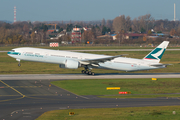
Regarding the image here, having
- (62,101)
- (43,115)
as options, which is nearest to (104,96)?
(62,101)

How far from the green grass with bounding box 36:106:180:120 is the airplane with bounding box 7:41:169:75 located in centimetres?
2224

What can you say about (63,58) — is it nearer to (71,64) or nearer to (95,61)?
(71,64)

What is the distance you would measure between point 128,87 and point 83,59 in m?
13.6

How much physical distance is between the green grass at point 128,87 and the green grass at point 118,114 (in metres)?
A: 6.73

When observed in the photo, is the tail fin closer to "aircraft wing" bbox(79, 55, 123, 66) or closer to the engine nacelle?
"aircraft wing" bbox(79, 55, 123, 66)

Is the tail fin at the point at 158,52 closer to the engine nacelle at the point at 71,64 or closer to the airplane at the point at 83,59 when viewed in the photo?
the airplane at the point at 83,59

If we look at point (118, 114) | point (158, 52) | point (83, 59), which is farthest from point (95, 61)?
point (118, 114)

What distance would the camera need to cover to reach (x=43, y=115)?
21844mm

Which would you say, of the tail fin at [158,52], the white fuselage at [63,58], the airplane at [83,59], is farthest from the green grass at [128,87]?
the tail fin at [158,52]

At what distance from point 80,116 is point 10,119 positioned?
18.4 feet

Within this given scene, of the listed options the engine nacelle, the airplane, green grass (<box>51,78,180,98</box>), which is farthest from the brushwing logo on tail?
the engine nacelle

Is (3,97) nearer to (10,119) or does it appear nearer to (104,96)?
(10,119)

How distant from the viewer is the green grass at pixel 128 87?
3216 centimetres

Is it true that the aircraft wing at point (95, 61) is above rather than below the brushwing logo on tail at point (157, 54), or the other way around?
below
